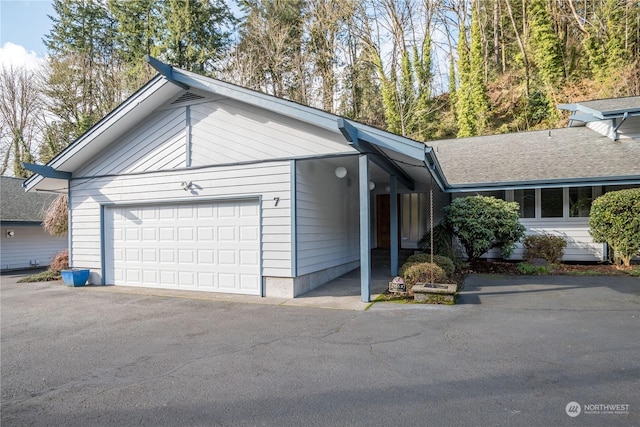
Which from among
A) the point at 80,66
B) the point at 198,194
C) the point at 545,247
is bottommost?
the point at 545,247

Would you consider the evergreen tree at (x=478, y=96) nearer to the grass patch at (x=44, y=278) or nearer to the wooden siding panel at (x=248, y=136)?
the wooden siding panel at (x=248, y=136)

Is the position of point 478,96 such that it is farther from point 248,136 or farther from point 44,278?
point 44,278

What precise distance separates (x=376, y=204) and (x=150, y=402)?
10887mm

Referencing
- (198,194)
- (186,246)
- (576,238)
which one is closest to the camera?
(198,194)

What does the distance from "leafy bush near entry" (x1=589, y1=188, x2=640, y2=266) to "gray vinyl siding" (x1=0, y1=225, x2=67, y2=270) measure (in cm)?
2004

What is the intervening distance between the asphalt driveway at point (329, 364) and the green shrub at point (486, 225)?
2.71 metres

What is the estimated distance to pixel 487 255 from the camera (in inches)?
435

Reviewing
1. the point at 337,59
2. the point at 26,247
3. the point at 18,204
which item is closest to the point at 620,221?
the point at 337,59

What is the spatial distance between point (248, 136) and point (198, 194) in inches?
68.7

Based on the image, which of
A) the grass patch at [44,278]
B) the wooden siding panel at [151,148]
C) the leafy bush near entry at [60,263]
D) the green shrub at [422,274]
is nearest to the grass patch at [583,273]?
the green shrub at [422,274]

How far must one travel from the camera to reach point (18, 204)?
14727mm

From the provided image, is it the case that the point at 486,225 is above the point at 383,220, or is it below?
below

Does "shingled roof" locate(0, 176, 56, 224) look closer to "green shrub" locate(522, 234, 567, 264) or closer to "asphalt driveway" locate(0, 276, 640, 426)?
"asphalt driveway" locate(0, 276, 640, 426)

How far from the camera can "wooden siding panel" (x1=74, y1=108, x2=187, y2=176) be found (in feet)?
26.0
